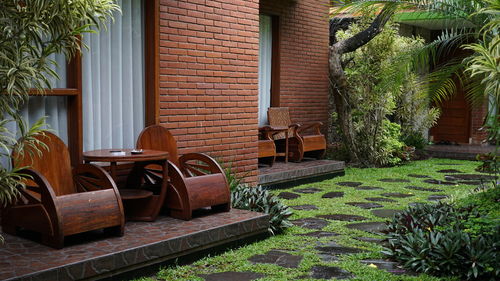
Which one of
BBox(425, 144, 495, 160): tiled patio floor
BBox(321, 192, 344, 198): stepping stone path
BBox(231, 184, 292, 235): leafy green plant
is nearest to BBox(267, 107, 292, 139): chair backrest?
BBox(321, 192, 344, 198): stepping stone path

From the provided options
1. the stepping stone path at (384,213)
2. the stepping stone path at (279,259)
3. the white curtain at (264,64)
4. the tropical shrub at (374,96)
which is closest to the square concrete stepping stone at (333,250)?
the stepping stone path at (279,259)

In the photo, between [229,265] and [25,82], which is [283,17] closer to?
[229,265]

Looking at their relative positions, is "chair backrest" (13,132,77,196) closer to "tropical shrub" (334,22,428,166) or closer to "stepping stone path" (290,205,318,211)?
"stepping stone path" (290,205,318,211)

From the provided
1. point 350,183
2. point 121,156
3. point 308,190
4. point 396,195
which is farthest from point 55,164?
point 350,183

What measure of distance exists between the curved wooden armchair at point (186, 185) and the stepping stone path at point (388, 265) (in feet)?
5.13

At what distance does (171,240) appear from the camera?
15.9 feet

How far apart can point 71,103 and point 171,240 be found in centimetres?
190

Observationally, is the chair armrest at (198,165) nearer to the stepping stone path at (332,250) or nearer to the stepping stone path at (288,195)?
the stepping stone path at (332,250)

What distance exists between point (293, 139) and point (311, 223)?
4101 millimetres

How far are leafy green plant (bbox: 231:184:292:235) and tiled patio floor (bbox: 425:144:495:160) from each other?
876 centimetres

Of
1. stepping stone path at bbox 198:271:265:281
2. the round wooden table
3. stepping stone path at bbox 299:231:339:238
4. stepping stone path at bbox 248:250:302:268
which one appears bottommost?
stepping stone path at bbox 198:271:265:281

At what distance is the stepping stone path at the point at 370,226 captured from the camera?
248 inches

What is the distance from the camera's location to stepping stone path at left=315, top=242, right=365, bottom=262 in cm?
528

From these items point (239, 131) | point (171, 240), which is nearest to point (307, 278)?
point (171, 240)
